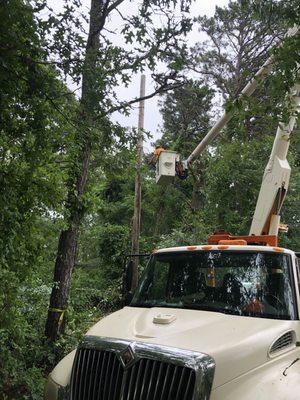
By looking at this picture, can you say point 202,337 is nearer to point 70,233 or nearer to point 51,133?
point 51,133

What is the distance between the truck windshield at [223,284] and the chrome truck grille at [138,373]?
100 cm

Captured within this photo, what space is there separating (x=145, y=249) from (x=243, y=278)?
1946cm

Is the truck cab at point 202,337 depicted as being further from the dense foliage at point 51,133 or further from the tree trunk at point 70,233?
the tree trunk at point 70,233

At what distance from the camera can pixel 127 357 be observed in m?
3.50

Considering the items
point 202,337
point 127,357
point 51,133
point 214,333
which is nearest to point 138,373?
point 127,357

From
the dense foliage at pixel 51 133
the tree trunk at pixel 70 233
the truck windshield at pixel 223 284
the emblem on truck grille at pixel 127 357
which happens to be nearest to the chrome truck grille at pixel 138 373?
the emblem on truck grille at pixel 127 357

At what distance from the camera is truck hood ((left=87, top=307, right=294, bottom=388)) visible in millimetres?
3414

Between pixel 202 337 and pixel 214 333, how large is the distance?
133 millimetres

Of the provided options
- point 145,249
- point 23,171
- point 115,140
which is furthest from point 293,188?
point 23,171

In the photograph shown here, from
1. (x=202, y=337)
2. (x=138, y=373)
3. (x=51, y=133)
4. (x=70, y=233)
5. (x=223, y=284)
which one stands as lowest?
(x=138, y=373)

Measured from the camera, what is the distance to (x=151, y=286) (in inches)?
201

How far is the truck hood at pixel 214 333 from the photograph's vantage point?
3414 millimetres

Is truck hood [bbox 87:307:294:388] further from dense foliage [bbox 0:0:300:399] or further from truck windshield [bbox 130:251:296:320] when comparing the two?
dense foliage [bbox 0:0:300:399]

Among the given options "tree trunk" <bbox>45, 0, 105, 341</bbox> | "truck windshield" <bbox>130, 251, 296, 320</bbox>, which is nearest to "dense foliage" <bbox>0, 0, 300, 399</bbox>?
"tree trunk" <bbox>45, 0, 105, 341</bbox>
